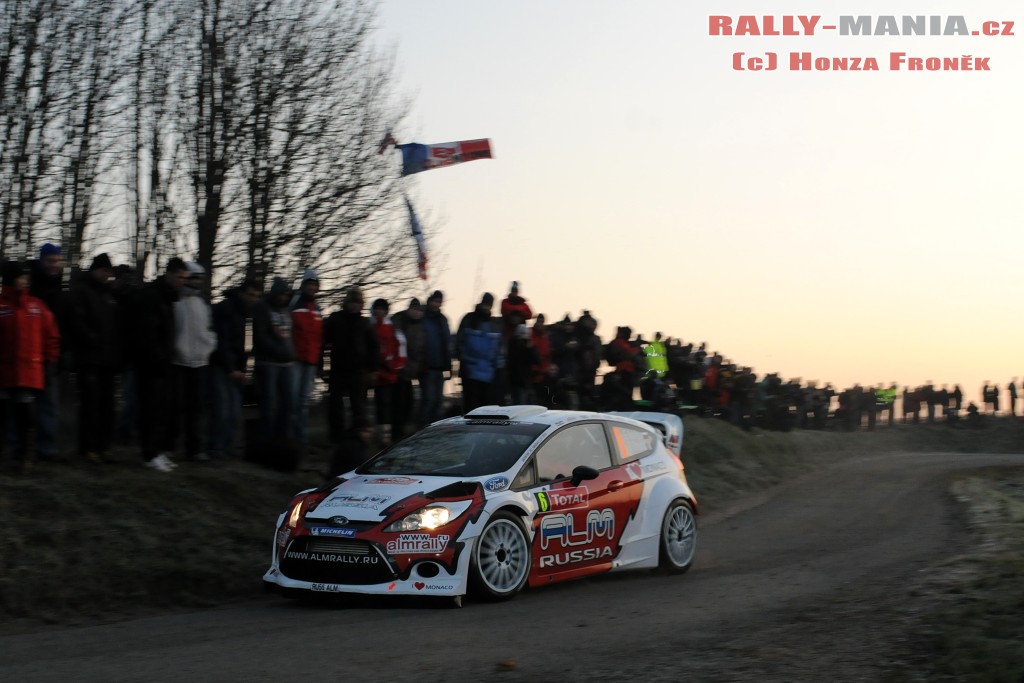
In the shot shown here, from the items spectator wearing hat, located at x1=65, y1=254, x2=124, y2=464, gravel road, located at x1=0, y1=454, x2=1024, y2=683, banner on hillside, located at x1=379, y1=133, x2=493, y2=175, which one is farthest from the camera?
banner on hillside, located at x1=379, y1=133, x2=493, y2=175

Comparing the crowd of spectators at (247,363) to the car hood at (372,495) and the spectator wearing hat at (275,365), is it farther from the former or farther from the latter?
the car hood at (372,495)

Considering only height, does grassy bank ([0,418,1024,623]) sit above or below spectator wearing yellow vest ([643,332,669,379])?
below

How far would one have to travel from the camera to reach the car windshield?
35.7 feet

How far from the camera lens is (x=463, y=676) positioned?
7160 millimetres

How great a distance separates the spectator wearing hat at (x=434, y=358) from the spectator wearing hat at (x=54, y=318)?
5585mm

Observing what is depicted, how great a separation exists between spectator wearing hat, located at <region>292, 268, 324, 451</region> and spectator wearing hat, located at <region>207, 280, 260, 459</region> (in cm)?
64

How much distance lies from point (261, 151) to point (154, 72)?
224 centimetres

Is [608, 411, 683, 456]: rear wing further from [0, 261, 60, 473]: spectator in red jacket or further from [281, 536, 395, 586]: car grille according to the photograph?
[0, 261, 60, 473]: spectator in red jacket

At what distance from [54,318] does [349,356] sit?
3763 millimetres

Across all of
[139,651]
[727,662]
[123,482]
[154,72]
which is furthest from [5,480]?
[154,72]

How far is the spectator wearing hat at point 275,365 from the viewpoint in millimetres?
13891

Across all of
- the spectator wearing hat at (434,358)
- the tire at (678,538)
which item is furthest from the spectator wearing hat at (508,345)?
the tire at (678,538)

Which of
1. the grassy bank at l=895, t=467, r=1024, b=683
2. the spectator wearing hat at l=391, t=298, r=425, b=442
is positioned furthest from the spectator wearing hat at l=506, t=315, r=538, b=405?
the grassy bank at l=895, t=467, r=1024, b=683

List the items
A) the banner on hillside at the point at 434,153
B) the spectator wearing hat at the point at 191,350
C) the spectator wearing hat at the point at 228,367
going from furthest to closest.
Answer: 1. the banner on hillside at the point at 434,153
2. the spectator wearing hat at the point at 228,367
3. the spectator wearing hat at the point at 191,350
